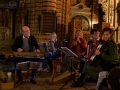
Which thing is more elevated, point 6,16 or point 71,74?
point 6,16

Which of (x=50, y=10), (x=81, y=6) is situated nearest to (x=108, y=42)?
(x=50, y=10)

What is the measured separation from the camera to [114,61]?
4.00 meters

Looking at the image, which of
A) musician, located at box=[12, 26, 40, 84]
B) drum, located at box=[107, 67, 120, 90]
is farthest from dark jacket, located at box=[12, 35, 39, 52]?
drum, located at box=[107, 67, 120, 90]

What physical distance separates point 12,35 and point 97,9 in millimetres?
6176

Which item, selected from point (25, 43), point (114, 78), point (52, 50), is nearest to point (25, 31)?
point (25, 43)

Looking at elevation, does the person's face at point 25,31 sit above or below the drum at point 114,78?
above

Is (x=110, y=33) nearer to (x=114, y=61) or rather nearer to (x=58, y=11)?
(x=114, y=61)

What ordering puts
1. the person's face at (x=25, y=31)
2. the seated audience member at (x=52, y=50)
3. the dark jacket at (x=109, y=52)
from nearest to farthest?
the dark jacket at (x=109, y=52), the person's face at (x=25, y=31), the seated audience member at (x=52, y=50)

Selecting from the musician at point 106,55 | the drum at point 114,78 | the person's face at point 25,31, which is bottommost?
the drum at point 114,78

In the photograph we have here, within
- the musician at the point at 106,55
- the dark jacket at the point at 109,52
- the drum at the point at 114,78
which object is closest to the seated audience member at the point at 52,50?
the musician at the point at 106,55

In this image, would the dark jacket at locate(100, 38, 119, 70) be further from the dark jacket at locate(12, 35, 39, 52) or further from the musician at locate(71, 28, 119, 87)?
the dark jacket at locate(12, 35, 39, 52)

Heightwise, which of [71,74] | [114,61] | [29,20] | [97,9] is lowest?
[71,74]

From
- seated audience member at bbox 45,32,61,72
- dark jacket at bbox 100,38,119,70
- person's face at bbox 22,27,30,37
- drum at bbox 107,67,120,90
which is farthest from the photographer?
seated audience member at bbox 45,32,61,72

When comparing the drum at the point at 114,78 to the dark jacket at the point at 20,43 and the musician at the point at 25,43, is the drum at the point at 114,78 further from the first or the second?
the dark jacket at the point at 20,43
